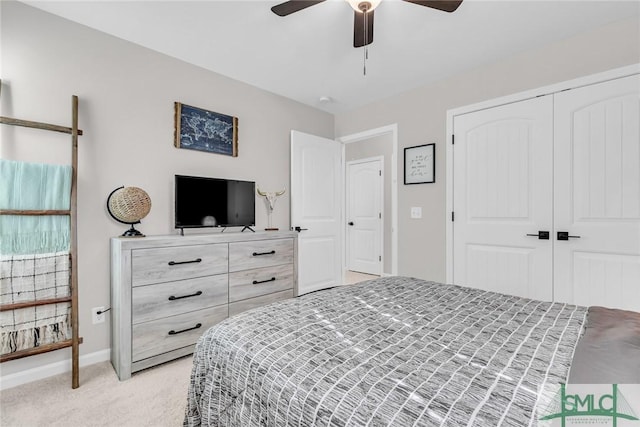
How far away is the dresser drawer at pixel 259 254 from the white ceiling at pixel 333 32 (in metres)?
1.68

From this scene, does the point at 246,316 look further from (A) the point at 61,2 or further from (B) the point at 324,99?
(B) the point at 324,99

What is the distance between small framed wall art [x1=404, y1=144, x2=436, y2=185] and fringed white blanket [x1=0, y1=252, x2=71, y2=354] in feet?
10.2

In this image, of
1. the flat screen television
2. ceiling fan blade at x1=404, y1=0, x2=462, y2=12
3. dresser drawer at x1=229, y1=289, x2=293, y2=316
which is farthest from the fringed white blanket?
ceiling fan blade at x1=404, y1=0, x2=462, y2=12

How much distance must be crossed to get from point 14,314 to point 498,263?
3.69 m

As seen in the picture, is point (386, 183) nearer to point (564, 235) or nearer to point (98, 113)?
point (564, 235)

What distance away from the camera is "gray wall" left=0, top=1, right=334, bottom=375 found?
1994 millimetres

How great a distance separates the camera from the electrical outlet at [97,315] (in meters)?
2.25

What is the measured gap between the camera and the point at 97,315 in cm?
227

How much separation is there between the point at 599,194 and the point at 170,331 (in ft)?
11.1

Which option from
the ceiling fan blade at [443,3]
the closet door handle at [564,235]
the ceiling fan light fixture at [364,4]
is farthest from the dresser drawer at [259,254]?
the closet door handle at [564,235]

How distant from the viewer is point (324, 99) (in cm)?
359

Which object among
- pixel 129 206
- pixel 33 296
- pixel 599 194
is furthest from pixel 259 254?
pixel 599 194
